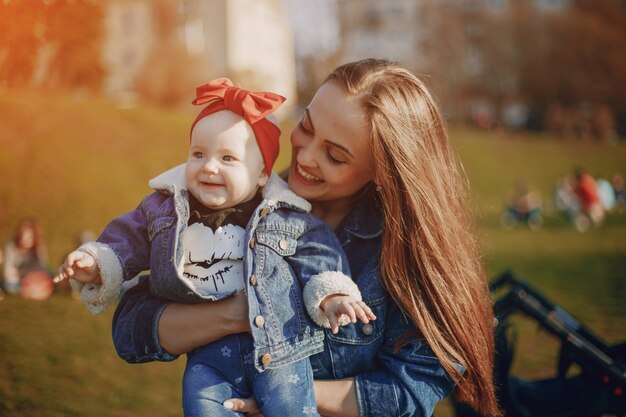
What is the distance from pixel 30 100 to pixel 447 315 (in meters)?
15.6

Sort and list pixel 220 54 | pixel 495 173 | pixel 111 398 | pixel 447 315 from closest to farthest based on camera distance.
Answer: pixel 447 315
pixel 111 398
pixel 495 173
pixel 220 54

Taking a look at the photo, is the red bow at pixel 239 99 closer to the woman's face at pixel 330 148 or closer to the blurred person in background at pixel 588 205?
the woman's face at pixel 330 148

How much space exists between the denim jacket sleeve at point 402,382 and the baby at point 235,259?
0.22m

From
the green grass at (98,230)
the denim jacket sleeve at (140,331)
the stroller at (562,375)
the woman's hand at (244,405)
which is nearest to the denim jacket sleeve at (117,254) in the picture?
the denim jacket sleeve at (140,331)

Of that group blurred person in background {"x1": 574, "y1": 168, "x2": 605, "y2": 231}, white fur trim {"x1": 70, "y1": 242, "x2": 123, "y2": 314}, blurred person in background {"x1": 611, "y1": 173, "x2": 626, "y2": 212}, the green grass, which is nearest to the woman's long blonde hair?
the green grass

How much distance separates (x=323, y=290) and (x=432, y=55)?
133 feet

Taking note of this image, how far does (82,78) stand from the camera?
2061cm

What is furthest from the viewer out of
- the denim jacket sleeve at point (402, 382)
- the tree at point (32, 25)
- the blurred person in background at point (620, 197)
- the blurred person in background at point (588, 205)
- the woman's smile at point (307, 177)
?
the blurred person in background at point (620, 197)

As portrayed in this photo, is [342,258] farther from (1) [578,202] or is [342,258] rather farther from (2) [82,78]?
(2) [82,78]

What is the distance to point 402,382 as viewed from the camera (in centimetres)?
218

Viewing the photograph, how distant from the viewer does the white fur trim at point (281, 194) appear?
2254mm

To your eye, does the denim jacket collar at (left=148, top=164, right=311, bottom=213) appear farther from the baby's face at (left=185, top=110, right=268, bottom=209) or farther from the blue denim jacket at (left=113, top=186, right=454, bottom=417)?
the blue denim jacket at (left=113, top=186, right=454, bottom=417)

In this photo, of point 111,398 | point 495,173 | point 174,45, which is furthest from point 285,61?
point 111,398

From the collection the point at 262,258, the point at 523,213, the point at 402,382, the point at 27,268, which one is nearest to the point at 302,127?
the point at 262,258
